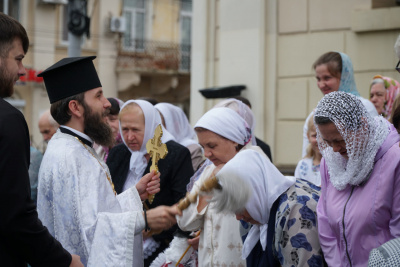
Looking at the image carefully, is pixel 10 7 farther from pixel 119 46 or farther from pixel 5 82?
pixel 5 82

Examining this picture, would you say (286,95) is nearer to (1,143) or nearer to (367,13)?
(367,13)

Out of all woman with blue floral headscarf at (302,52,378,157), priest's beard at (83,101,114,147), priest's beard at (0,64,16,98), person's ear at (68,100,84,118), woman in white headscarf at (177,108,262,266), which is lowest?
woman in white headscarf at (177,108,262,266)

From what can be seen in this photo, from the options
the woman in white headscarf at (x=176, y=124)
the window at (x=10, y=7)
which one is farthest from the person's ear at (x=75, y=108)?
the window at (x=10, y=7)

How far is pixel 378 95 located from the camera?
6301 millimetres

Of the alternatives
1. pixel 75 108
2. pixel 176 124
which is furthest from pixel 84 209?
pixel 176 124

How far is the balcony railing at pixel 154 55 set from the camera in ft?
91.8

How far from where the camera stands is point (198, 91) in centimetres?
1012

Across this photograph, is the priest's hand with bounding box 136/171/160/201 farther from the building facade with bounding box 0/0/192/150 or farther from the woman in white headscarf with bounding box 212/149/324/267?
the building facade with bounding box 0/0/192/150

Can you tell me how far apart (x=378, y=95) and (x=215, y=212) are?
2.61m

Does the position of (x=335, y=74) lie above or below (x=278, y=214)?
above

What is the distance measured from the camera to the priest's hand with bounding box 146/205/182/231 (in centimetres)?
347

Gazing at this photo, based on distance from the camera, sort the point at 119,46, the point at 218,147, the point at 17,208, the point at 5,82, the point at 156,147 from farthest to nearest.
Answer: the point at 119,46
the point at 218,147
the point at 156,147
the point at 5,82
the point at 17,208

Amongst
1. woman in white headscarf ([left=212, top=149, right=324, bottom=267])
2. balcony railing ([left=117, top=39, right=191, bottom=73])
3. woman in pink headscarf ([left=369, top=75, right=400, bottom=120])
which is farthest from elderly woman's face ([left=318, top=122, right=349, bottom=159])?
balcony railing ([left=117, top=39, right=191, bottom=73])

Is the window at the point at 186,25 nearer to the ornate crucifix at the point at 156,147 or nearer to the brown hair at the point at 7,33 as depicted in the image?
the ornate crucifix at the point at 156,147
